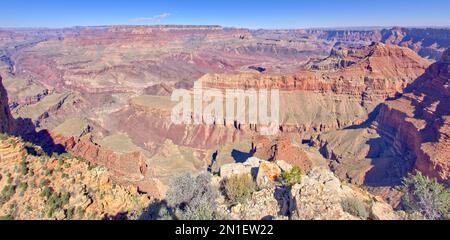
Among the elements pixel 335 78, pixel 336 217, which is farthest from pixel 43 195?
pixel 335 78

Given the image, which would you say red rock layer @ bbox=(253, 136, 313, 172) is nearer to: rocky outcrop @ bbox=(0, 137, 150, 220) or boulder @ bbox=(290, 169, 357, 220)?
rocky outcrop @ bbox=(0, 137, 150, 220)

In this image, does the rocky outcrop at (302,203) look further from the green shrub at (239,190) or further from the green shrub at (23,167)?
the green shrub at (23,167)

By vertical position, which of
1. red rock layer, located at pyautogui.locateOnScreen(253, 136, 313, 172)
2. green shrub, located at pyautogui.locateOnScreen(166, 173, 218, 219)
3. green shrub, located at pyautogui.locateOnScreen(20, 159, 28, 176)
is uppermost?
green shrub, located at pyautogui.locateOnScreen(20, 159, 28, 176)

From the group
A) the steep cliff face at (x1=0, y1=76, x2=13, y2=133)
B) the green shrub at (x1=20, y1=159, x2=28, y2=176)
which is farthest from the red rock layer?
the steep cliff face at (x1=0, y1=76, x2=13, y2=133)

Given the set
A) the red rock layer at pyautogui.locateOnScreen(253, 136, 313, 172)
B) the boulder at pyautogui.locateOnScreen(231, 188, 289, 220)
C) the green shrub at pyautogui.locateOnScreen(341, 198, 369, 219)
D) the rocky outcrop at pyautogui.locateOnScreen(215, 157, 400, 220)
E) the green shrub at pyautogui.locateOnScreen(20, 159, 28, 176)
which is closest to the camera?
the rocky outcrop at pyautogui.locateOnScreen(215, 157, 400, 220)

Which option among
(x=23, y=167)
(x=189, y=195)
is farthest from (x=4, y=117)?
(x=189, y=195)

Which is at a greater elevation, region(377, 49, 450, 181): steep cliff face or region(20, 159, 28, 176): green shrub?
region(20, 159, 28, 176): green shrub
